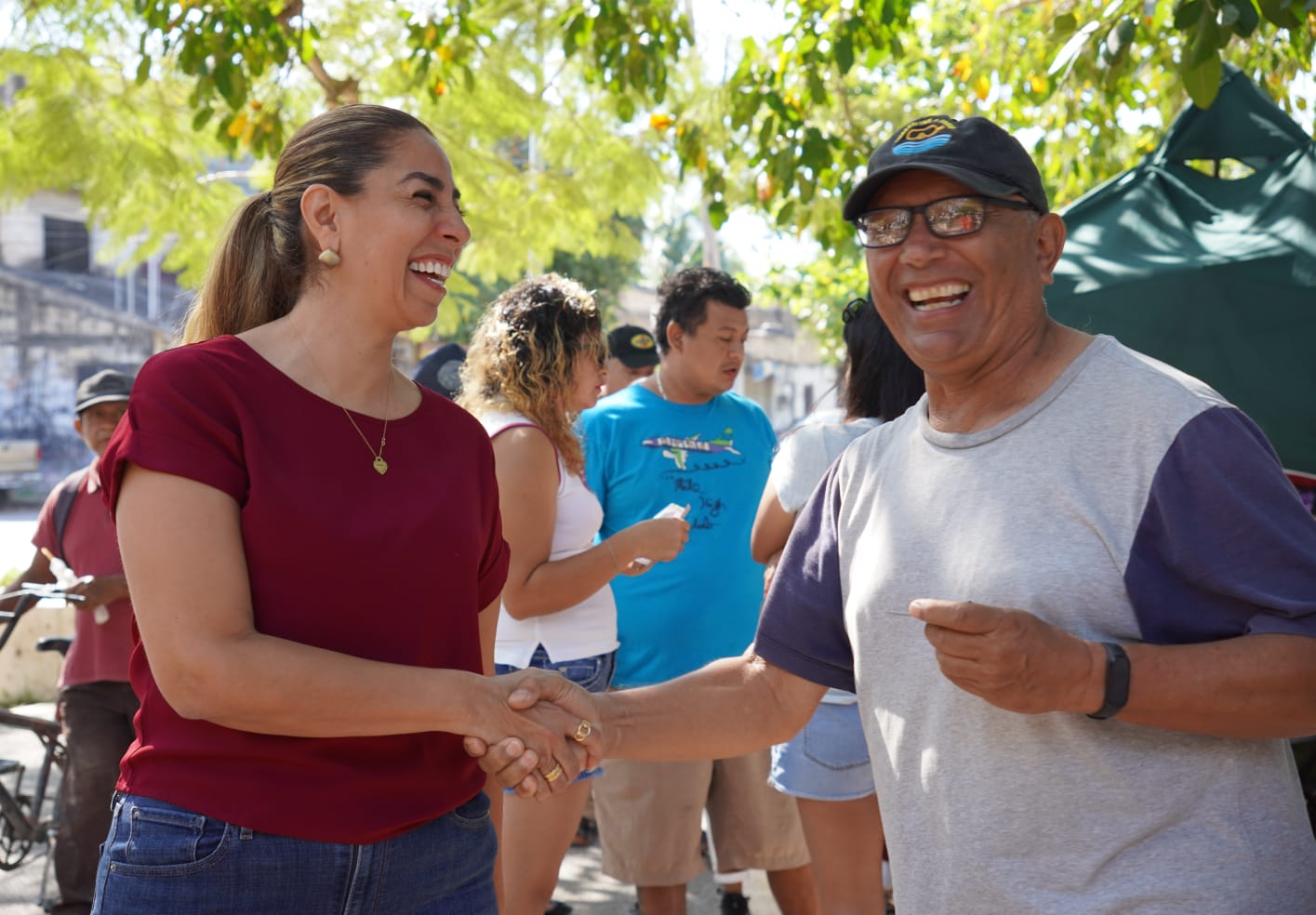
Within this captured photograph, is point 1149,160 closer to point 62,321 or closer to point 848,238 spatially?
point 848,238

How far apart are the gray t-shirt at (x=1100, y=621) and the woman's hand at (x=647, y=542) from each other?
6.19ft

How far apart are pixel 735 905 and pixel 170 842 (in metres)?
3.52

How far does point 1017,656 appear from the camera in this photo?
173 centimetres

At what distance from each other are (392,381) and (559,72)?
27.7 ft

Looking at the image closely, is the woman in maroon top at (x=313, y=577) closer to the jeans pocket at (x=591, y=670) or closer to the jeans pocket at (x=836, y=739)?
the jeans pocket at (x=836, y=739)

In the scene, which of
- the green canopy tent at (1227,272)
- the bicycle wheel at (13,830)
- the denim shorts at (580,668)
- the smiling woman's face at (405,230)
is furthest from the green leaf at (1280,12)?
the bicycle wheel at (13,830)

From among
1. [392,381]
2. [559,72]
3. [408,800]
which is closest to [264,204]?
[392,381]

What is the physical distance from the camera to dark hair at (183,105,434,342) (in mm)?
2385

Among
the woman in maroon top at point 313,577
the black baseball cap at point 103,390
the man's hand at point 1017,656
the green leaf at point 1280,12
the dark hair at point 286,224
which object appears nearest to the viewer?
the man's hand at point 1017,656

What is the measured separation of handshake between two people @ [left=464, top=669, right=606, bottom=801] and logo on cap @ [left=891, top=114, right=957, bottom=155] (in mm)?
1207

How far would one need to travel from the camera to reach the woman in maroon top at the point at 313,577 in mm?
2035

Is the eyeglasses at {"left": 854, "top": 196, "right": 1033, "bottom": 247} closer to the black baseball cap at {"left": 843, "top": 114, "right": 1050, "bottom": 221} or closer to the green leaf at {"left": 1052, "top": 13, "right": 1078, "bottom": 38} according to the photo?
the black baseball cap at {"left": 843, "top": 114, "right": 1050, "bottom": 221}

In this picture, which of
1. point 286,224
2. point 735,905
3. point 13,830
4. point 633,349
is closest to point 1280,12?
point 286,224

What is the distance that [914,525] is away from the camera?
207cm
